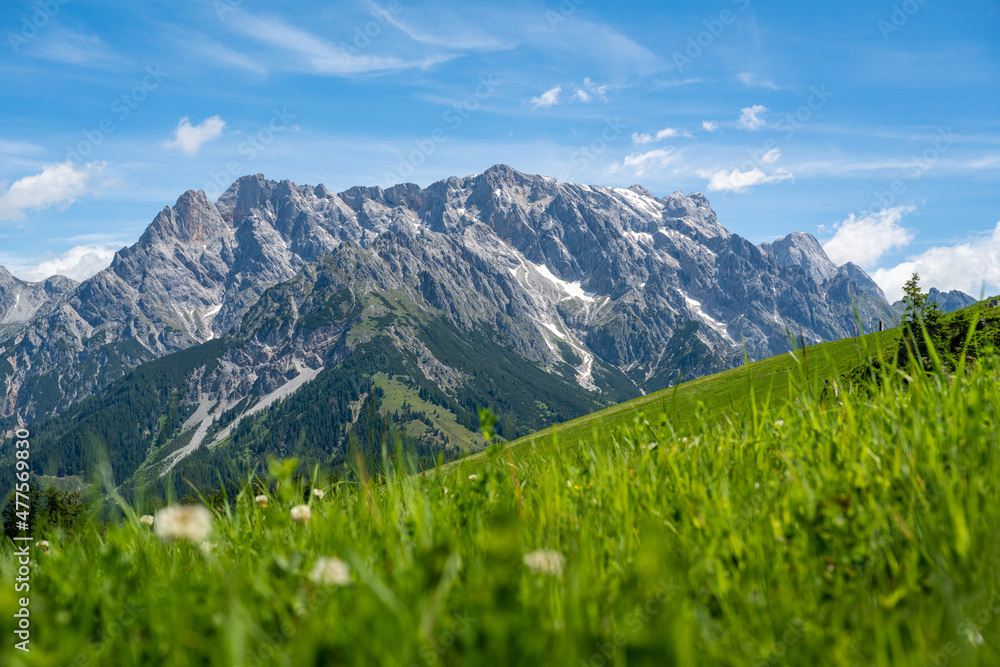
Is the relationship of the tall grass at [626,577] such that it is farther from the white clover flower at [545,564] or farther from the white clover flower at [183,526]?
the white clover flower at [183,526]

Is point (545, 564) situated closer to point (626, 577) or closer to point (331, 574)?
point (626, 577)

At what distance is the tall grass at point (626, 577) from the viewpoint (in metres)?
1.65

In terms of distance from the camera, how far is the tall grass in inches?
64.9

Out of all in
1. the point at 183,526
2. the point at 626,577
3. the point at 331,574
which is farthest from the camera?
the point at 626,577

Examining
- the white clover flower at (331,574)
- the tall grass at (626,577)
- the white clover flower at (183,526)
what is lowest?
the tall grass at (626,577)

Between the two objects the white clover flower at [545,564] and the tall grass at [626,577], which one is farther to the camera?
the white clover flower at [545,564]

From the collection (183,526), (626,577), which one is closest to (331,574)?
(183,526)

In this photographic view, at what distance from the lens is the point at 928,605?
2.03 m

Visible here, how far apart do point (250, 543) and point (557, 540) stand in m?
2.27

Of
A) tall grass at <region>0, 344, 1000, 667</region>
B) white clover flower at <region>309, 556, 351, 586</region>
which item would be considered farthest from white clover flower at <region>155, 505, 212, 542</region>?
white clover flower at <region>309, 556, 351, 586</region>

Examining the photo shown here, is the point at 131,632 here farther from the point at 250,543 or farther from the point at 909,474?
the point at 909,474

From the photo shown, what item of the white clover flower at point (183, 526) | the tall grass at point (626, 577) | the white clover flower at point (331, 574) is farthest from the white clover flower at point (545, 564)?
the white clover flower at point (183, 526)

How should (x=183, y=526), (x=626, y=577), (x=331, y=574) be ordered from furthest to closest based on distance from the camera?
1. (x=626, y=577)
2. (x=183, y=526)
3. (x=331, y=574)

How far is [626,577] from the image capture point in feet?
8.41
